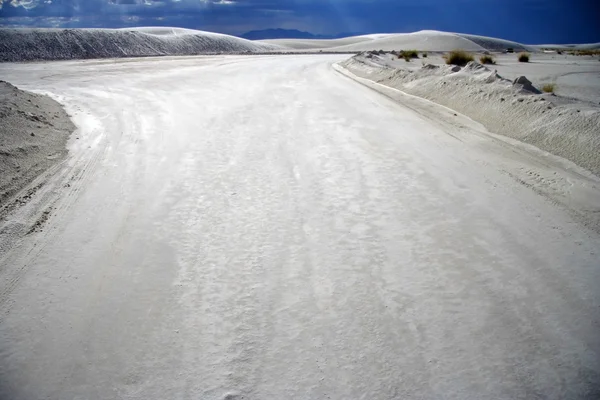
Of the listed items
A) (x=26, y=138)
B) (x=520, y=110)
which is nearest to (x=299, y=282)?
(x=26, y=138)

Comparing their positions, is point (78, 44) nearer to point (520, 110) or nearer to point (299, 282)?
point (520, 110)

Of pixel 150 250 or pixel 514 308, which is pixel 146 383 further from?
pixel 514 308

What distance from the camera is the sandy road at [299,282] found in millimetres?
2623

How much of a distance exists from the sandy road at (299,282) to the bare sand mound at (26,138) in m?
0.50

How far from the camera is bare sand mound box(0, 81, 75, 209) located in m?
5.71

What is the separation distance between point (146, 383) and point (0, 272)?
1.95 metres

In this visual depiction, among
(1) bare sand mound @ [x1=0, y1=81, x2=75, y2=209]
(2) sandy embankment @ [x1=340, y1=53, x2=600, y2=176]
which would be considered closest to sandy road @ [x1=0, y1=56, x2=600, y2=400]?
(1) bare sand mound @ [x1=0, y1=81, x2=75, y2=209]

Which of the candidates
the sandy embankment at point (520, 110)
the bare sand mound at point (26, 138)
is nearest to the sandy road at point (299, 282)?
the bare sand mound at point (26, 138)

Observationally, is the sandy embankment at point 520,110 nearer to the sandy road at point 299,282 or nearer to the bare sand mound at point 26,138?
the sandy road at point 299,282

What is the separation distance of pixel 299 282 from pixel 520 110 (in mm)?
6711

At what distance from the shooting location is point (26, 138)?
7.18 meters

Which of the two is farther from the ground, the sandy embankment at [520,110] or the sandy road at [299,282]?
the sandy embankment at [520,110]

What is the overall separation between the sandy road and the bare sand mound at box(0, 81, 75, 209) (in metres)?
0.50

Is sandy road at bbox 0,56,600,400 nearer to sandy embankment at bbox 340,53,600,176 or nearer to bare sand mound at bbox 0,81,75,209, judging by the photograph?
bare sand mound at bbox 0,81,75,209
